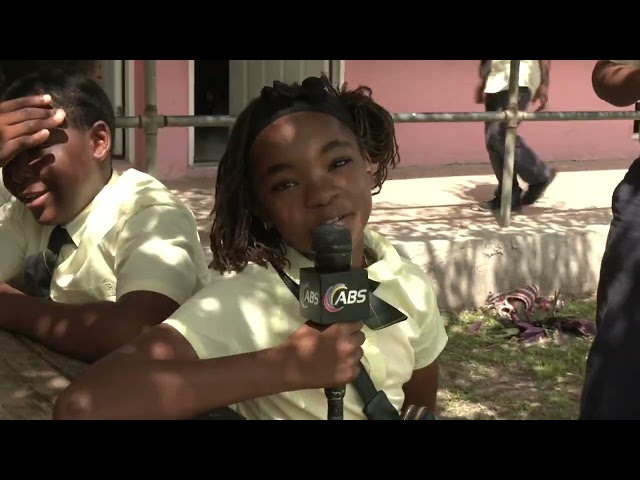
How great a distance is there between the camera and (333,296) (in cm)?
146

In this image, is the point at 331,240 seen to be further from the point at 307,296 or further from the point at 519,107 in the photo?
the point at 519,107

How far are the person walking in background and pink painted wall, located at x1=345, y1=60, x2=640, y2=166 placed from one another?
73.4 inches

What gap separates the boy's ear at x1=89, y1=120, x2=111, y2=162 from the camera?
8.27 ft

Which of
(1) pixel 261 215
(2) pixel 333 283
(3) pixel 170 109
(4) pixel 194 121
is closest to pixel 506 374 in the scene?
(4) pixel 194 121

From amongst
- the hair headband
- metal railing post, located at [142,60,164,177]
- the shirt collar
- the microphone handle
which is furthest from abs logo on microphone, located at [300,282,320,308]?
metal railing post, located at [142,60,164,177]

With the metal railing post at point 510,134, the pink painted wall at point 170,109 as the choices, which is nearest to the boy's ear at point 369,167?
the metal railing post at point 510,134

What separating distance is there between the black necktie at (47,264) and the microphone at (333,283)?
120 centimetres

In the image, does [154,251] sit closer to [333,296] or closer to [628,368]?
[333,296]

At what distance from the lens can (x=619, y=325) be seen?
255 centimetres

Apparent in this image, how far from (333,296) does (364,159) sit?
2.21ft

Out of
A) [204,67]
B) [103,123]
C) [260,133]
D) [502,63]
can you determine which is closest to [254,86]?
[204,67]

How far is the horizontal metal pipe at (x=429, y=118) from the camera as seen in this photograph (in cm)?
416

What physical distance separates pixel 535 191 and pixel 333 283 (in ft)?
20.7

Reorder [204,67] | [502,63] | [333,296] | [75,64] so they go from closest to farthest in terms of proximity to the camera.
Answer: [333,296]
[75,64]
[502,63]
[204,67]
